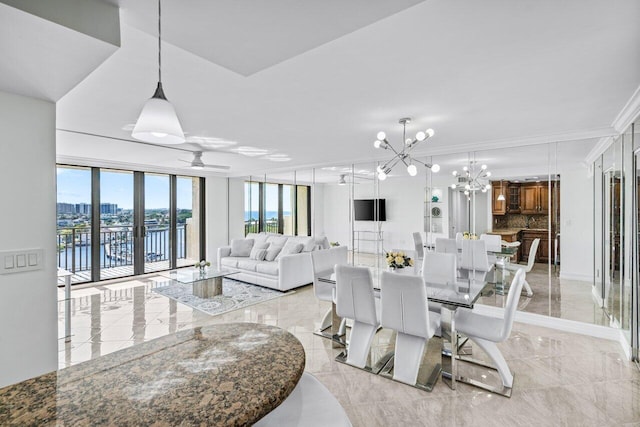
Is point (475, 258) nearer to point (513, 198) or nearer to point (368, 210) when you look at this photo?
point (513, 198)

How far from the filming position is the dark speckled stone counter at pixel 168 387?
0.85 meters

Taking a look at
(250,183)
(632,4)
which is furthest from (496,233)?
(250,183)

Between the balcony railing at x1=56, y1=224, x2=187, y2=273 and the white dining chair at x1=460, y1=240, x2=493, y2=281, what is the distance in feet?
20.7

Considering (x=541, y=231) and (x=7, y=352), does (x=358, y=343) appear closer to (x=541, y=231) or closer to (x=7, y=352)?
(x=7, y=352)

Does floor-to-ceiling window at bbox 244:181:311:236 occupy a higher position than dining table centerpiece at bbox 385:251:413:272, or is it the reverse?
floor-to-ceiling window at bbox 244:181:311:236

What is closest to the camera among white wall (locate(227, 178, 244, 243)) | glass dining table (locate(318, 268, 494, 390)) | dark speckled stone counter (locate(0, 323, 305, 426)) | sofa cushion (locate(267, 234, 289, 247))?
dark speckled stone counter (locate(0, 323, 305, 426))

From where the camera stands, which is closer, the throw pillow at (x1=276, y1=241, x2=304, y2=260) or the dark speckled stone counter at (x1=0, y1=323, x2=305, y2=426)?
the dark speckled stone counter at (x1=0, y1=323, x2=305, y2=426)

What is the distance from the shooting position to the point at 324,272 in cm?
407

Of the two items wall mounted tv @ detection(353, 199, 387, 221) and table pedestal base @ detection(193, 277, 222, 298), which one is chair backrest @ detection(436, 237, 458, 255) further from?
wall mounted tv @ detection(353, 199, 387, 221)

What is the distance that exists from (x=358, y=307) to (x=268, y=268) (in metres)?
3.09

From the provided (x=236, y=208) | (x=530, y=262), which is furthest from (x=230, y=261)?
(x=530, y=262)

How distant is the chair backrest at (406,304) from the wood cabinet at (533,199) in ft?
11.3

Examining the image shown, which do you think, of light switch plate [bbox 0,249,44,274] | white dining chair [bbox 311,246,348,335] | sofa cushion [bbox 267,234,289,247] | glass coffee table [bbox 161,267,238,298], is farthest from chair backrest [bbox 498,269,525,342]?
sofa cushion [bbox 267,234,289,247]

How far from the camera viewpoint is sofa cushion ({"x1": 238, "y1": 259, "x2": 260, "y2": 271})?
6046 millimetres
